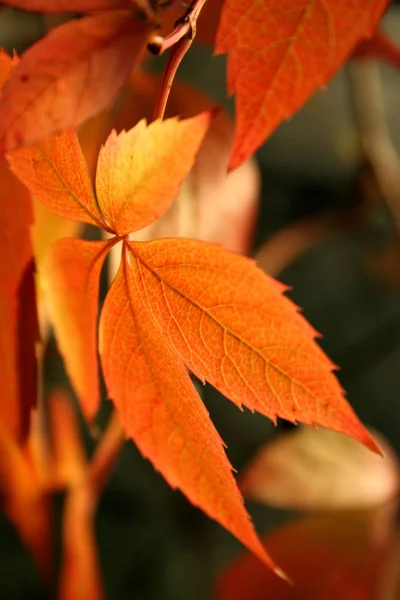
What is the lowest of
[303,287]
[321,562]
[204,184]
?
[321,562]

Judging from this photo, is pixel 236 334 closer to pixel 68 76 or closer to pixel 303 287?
pixel 68 76

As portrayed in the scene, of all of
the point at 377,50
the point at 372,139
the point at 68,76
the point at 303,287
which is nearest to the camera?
the point at 68,76

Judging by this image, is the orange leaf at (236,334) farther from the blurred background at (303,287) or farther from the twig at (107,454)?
the blurred background at (303,287)

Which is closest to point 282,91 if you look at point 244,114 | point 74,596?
point 244,114

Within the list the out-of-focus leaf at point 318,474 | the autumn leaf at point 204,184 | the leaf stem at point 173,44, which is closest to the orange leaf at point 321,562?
the out-of-focus leaf at point 318,474

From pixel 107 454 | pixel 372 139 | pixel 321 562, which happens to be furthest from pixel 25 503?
pixel 372 139

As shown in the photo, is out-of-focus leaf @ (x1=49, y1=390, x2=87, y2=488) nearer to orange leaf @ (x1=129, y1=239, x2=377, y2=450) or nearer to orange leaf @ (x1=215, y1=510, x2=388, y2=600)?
orange leaf @ (x1=215, y1=510, x2=388, y2=600)
